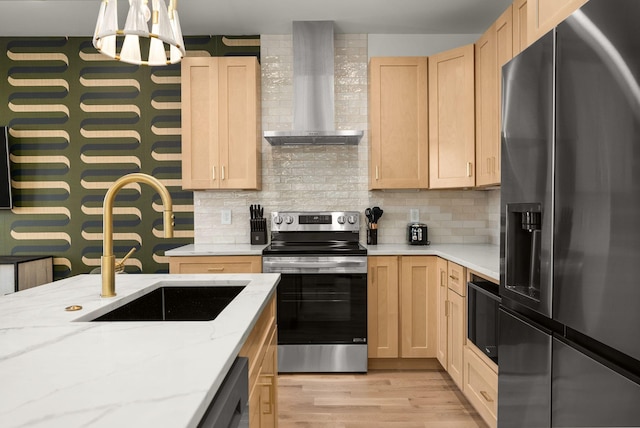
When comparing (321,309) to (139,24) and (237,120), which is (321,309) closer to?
(237,120)

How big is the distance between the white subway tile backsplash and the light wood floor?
1229 millimetres

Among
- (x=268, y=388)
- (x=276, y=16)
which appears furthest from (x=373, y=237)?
(x=268, y=388)

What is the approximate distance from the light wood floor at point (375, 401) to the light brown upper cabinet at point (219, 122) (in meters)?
1.64

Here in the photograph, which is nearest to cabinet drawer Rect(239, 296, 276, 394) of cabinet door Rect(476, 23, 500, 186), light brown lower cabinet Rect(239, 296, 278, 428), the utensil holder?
light brown lower cabinet Rect(239, 296, 278, 428)

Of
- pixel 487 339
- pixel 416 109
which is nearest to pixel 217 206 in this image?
pixel 416 109

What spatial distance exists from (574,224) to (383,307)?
2093 mm

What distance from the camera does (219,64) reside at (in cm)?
325

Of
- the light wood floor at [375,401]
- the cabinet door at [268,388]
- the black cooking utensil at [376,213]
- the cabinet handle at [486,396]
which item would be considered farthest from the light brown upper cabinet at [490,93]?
the cabinet door at [268,388]

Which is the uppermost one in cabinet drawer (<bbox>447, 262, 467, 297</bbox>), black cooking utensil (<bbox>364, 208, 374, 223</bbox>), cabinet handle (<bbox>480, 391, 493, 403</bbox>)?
black cooking utensil (<bbox>364, 208, 374, 223</bbox>)

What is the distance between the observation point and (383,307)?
3.04 m

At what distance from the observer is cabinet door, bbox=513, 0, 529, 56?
2.27 metres

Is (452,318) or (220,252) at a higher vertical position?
(220,252)

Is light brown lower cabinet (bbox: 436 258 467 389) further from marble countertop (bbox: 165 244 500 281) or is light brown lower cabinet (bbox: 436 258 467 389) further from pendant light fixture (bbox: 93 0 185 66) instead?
pendant light fixture (bbox: 93 0 185 66)

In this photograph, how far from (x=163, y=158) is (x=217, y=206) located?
2.16 ft
